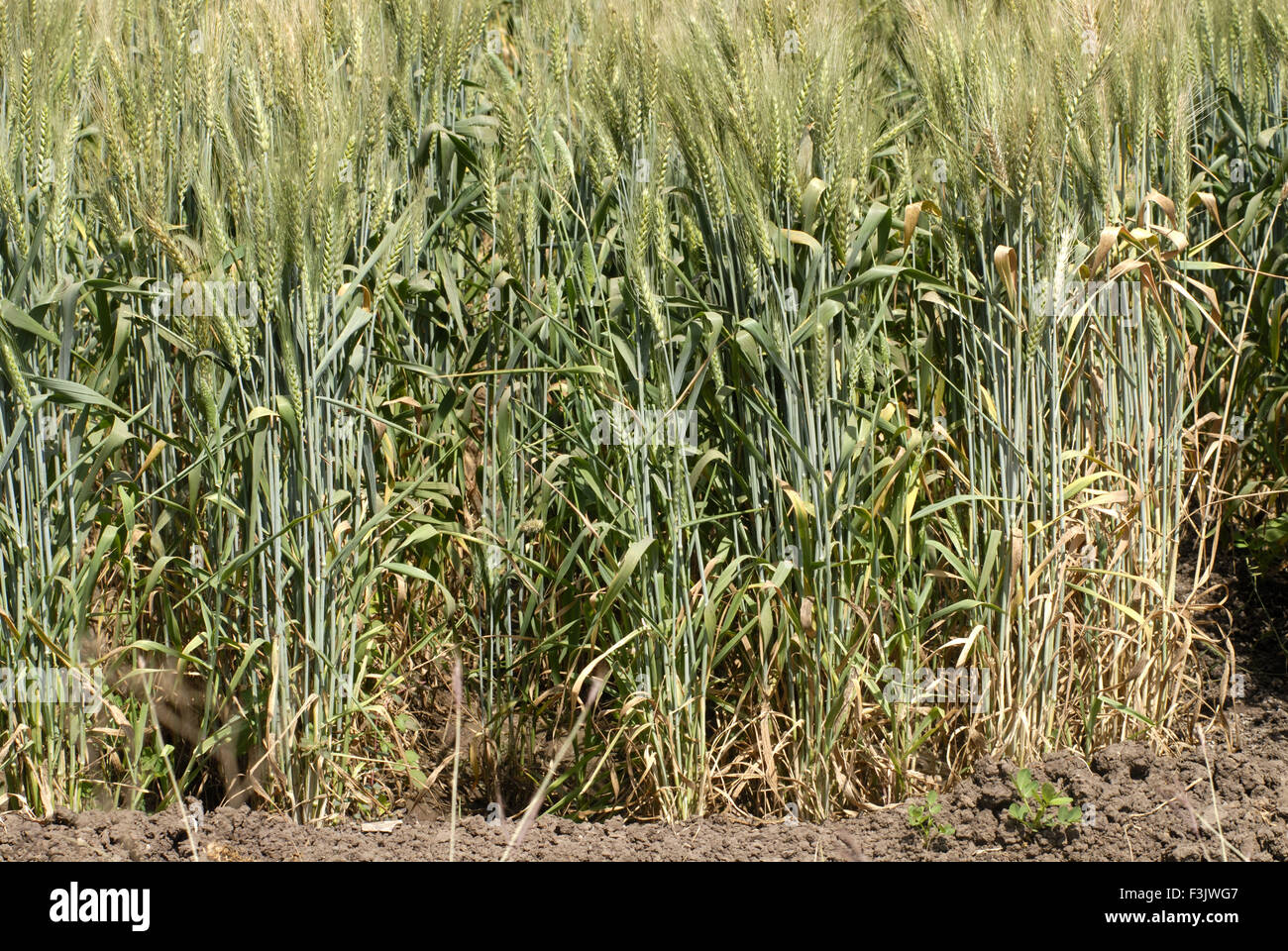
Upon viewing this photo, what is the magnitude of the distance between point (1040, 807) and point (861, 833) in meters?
0.34

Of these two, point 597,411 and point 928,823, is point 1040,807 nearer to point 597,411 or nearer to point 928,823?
point 928,823

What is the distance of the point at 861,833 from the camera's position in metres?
2.22

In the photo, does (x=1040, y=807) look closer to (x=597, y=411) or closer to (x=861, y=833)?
(x=861, y=833)

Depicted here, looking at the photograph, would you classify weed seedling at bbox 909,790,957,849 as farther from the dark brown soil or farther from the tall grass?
the tall grass

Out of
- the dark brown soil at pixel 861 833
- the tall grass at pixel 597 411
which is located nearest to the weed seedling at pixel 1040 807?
the dark brown soil at pixel 861 833

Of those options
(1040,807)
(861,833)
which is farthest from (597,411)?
(1040,807)

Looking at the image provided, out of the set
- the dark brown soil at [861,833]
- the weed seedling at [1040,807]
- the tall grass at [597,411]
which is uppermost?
the tall grass at [597,411]

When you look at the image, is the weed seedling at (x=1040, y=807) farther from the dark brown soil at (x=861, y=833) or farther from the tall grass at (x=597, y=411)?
the tall grass at (x=597, y=411)

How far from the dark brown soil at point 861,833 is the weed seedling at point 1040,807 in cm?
3

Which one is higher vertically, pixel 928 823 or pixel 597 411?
pixel 597 411

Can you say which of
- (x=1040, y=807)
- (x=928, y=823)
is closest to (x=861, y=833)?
(x=928, y=823)

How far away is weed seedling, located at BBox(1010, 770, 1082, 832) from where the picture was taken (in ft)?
6.96

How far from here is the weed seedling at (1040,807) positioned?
212 centimetres

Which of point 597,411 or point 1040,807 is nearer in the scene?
point 1040,807
